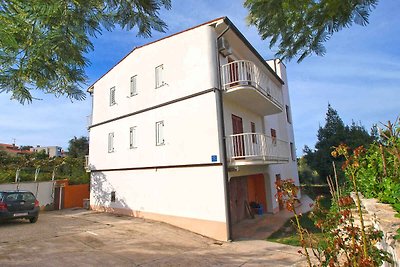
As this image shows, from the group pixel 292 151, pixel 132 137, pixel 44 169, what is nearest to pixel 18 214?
pixel 132 137

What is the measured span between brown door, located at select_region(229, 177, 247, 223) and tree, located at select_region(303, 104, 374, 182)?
12622 millimetres

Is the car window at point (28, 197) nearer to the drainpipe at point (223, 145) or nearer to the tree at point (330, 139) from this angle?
the drainpipe at point (223, 145)

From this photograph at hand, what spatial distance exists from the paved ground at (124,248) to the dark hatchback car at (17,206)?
451 millimetres

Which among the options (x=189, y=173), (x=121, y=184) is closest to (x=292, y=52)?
(x=189, y=173)

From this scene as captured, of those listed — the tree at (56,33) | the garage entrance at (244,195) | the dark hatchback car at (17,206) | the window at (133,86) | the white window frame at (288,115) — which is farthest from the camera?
the white window frame at (288,115)

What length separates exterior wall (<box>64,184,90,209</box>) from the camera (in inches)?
702

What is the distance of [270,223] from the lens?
12.8 meters

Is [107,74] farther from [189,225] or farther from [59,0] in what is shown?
[59,0]

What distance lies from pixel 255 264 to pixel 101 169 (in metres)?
11.8

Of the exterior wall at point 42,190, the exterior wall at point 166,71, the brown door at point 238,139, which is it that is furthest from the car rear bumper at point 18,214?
the brown door at point 238,139

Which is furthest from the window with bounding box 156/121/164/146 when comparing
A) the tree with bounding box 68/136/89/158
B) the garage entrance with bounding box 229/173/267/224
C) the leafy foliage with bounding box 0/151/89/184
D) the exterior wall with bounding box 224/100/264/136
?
the tree with bounding box 68/136/89/158

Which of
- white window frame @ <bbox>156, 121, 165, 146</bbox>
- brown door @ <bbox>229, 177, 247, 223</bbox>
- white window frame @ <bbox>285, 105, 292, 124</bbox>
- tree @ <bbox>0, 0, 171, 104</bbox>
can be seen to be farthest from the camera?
white window frame @ <bbox>285, 105, 292, 124</bbox>

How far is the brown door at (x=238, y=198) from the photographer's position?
12914 mm

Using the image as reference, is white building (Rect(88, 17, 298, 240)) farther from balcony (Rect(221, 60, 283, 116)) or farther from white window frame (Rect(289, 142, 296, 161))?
white window frame (Rect(289, 142, 296, 161))
